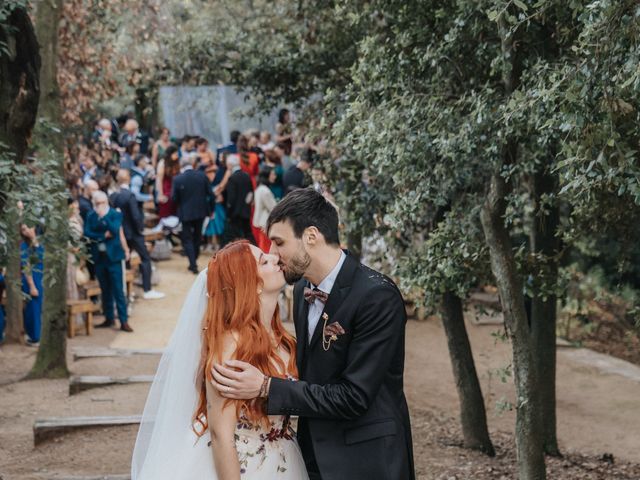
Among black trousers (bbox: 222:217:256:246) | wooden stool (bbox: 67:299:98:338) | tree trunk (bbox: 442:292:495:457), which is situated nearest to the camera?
tree trunk (bbox: 442:292:495:457)

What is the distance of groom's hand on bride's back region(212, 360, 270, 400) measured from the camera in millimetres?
4066

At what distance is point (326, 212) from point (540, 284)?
4.13 metres

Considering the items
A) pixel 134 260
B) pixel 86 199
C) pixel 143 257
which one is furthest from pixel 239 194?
pixel 86 199

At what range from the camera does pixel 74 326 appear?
15594 mm

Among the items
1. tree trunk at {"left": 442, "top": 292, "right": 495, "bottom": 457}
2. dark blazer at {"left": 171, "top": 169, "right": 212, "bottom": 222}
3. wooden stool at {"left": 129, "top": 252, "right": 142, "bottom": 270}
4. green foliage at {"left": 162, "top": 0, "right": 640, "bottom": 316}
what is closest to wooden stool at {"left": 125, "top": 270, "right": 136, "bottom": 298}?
wooden stool at {"left": 129, "top": 252, "right": 142, "bottom": 270}

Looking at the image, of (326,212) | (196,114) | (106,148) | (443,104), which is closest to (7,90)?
(443,104)

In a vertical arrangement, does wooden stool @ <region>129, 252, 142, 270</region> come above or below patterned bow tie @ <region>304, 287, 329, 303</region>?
below

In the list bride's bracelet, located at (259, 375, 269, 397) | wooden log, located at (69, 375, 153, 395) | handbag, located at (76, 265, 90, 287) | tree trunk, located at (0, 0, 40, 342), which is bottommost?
wooden log, located at (69, 375, 153, 395)

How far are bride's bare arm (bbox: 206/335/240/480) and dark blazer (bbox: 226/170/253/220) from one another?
1452 cm

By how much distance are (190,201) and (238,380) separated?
15.3 metres

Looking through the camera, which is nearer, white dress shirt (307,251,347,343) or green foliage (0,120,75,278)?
white dress shirt (307,251,347,343)

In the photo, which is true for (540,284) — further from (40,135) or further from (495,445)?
(40,135)

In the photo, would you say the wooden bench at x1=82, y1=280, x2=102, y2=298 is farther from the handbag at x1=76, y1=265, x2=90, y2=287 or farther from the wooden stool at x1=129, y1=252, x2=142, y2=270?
the wooden stool at x1=129, y1=252, x2=142, y2=270

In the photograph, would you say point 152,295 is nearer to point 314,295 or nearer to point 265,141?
point 265,141
